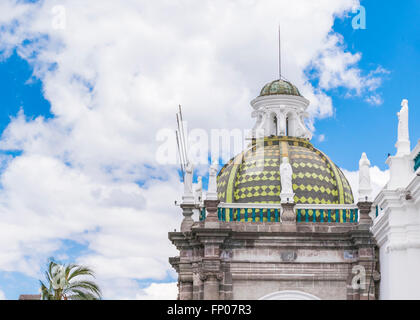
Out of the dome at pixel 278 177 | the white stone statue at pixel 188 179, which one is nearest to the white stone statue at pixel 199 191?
the dome at pixel 278 177

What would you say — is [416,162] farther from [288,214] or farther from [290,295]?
[290,295]

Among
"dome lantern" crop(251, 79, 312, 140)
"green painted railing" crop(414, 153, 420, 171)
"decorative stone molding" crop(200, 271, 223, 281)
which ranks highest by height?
"dome lantern" crop(251, 79, 312, 140)

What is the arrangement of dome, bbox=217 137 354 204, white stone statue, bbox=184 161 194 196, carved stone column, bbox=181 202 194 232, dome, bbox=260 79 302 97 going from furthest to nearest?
dome, bbox=260 79 302 97 < dome, bbox=217 137 354 204 < white stone statue, bbox=184 161 194 196 < carved stone column, bbox=181 202 194 232

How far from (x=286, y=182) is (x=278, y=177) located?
107 inches

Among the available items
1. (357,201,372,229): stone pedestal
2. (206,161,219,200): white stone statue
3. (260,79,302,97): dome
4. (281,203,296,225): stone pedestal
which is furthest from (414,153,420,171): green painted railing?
(260,79,302,97): dome

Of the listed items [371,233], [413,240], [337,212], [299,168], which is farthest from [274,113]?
[413,240]

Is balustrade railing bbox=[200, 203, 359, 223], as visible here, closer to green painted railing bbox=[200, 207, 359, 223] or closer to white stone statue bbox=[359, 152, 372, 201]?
green painted railing bbox=[200, 207, 359, 223]

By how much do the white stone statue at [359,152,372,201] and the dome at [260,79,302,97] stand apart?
7035mm

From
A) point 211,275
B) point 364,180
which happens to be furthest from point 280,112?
point 211,275

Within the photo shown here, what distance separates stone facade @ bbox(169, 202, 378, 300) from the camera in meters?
34.3

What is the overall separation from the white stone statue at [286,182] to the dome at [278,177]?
2.12 metres

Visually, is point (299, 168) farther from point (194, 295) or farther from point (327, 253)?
point (194, 295)

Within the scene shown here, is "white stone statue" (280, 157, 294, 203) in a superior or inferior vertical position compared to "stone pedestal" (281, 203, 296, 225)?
superior
